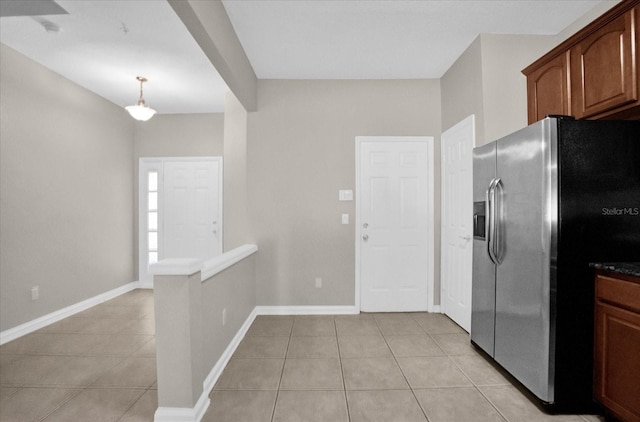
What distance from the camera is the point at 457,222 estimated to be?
11.1 ft

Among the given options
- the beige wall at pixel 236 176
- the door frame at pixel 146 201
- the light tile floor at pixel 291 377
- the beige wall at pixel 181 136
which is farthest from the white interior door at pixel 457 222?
the beige wall at pixel 181 136

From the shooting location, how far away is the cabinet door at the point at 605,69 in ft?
5.91

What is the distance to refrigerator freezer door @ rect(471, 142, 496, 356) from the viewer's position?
2436mm

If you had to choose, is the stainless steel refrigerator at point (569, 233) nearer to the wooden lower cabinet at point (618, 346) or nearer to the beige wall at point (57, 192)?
the wooden lower cabinet at point (618, 346)

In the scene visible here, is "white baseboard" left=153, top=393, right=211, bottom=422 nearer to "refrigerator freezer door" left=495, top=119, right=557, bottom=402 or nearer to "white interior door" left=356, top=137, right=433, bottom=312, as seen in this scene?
"refrigerator freezer door" left=495, top=119, right=557, bottom=402

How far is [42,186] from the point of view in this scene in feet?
11.5

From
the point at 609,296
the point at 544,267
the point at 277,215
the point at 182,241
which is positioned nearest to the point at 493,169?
the point at 544,267

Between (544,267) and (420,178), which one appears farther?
(420,178)

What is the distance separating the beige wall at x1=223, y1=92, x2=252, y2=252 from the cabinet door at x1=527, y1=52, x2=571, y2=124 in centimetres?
283

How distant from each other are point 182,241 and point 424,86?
4069 millimetres

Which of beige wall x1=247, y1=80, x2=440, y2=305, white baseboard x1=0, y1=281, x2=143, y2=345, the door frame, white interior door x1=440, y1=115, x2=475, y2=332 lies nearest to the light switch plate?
beige wall x1=247, y1=80, x2=440, y2=305

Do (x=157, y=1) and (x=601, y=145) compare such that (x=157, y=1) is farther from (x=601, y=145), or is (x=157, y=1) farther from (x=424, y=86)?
(x=601, y=145)

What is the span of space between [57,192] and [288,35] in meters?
3.14

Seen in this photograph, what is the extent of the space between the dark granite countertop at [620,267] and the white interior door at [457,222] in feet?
4.10
